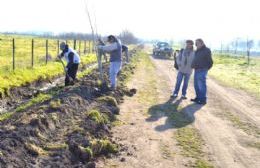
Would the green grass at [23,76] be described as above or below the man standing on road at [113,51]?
below

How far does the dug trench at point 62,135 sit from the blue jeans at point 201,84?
3204mm

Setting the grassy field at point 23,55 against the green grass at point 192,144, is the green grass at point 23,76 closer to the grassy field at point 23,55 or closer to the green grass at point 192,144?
the grassy field at point 23,55

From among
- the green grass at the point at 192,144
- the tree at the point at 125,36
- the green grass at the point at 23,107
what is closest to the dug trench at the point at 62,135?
the green grass at the point at 23,107

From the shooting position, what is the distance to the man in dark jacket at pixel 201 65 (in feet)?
48.4

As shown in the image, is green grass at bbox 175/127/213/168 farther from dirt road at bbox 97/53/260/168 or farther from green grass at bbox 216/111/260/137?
green grass at bbox 216/111/260/137

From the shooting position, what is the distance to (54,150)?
304 inches

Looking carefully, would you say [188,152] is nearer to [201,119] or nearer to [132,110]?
[201,119]

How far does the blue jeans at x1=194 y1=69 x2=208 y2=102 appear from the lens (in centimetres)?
1485

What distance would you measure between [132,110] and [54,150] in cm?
518

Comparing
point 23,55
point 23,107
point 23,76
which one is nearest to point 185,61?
point 23,107

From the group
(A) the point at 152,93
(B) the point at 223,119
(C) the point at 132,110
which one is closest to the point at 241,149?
(B) the point at 223,119

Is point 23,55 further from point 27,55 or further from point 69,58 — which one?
point 69,58

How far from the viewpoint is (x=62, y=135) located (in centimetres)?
908

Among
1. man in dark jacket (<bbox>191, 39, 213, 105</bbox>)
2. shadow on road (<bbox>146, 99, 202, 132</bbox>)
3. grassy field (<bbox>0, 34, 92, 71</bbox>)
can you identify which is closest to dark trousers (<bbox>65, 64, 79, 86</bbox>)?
grassy field (<bbox>0, 34, 92, 71</bbox>)
